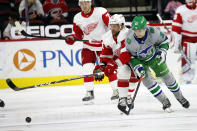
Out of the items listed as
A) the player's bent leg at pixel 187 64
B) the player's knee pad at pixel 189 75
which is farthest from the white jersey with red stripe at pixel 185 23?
the player's knee pad at pixel 189 75

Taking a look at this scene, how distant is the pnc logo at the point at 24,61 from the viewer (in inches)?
302

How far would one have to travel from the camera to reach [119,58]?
4.54 m

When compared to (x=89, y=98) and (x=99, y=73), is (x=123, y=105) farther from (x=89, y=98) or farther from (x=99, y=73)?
(x=89, y=98)

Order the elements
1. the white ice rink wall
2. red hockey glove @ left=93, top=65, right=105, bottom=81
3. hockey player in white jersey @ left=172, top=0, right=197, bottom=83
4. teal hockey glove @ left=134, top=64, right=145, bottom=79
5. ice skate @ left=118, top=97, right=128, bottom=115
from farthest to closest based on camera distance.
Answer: the white ice rink wall → hockey player in white jersey @ left=172, top=0, right=197, bottom=83 → red hockey glove @ left=93, top=65, right=105, bottom=81 → ice skate @ left=118, top=97, right=128, bottom=115 → teal hockey glove @ left=134, top=64, right=145, bottom=79

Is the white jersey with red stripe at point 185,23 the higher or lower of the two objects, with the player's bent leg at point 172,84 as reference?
higher

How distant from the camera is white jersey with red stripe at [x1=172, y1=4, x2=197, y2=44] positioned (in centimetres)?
674

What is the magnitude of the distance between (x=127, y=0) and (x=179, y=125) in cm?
467

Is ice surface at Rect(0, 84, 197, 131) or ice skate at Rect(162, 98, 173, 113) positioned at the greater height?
→ ice skate at Rect(162, 98, 173, 113)

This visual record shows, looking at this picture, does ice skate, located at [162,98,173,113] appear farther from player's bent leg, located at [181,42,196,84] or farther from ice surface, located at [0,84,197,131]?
player's bent leg, located at [181,42,196,84]

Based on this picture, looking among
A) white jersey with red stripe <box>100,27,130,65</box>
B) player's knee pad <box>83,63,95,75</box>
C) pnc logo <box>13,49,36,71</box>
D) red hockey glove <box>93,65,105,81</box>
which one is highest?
white jersey with red stripe <box>100,27,130,65</box>

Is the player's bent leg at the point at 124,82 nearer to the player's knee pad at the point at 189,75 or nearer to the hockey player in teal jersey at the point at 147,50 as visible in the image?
the hockey player in teal jersey at the point at 147,50

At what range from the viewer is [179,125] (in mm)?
3914

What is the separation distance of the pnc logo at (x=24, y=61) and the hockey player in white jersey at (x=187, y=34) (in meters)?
2.30

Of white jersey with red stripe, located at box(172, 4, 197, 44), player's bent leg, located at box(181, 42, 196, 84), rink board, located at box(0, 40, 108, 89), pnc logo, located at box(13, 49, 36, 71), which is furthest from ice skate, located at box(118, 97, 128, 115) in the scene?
pnc logo, located at box(13, 49, 36, 71)
